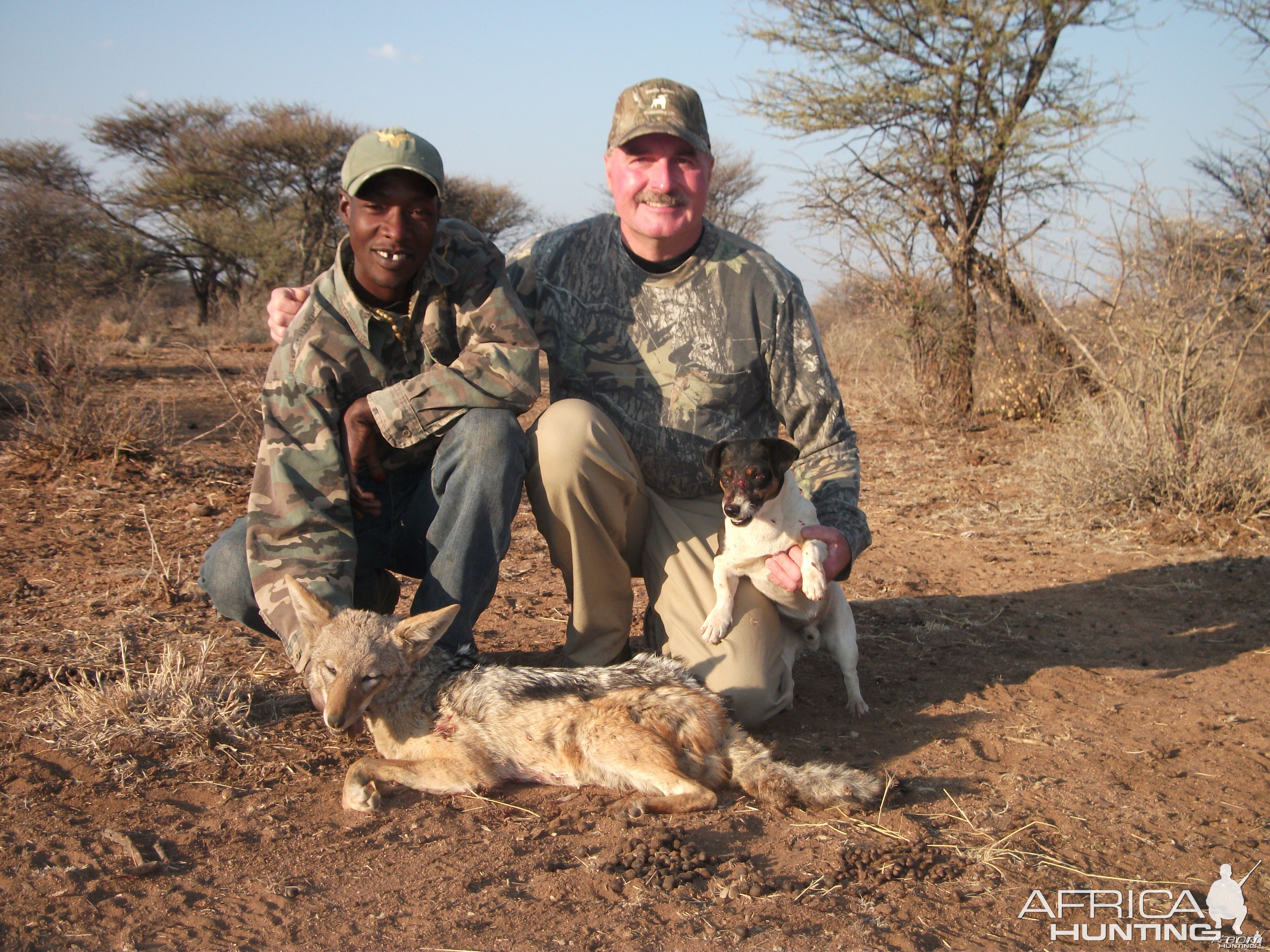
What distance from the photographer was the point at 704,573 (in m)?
3.87

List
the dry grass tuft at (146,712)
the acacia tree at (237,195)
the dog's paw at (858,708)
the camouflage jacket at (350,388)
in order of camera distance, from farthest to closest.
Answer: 1. the acacia tree at (237,195)
2. the dog's paw at (858,708)
3. the camouflage jacket at (350,388)
4. the dry grass tuft at (146,712)

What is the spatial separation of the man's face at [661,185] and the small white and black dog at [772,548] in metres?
0.90

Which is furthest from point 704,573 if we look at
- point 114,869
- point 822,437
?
point 114,869

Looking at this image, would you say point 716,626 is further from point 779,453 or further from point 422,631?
point 422,631

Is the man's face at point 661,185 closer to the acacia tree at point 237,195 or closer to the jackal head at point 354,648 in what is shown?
the jackal head at point 354,648

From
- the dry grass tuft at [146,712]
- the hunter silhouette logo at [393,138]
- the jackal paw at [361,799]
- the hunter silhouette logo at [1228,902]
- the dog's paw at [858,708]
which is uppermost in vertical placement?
the hunter silhouette logo at [393,138]

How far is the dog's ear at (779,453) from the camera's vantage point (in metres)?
3.46

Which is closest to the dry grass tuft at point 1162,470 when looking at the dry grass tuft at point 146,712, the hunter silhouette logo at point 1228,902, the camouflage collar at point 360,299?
the hunter silhouette logo at point 1228,902

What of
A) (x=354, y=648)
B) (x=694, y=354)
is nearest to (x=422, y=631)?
(x=354, y=648)

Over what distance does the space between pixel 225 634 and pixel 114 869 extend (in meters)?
1.72

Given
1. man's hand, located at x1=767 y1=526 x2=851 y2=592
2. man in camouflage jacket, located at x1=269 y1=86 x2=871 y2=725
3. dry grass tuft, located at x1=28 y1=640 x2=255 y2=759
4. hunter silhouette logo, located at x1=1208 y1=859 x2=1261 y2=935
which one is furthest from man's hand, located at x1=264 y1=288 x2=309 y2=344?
hunter silhouette logo, located at x1=1208 y1=859 x2=1261 y2=935

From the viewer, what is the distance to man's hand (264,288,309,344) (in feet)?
11.6

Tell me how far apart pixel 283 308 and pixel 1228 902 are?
139 inches

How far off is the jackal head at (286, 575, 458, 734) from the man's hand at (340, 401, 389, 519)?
404mm
